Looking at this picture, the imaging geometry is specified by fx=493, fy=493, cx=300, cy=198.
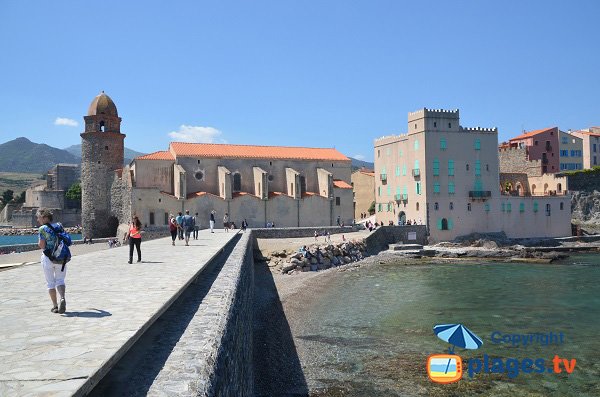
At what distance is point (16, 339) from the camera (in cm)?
489

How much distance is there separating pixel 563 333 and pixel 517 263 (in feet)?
67.8

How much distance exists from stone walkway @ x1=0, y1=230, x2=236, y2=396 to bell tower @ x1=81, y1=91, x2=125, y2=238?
A: 3819cm

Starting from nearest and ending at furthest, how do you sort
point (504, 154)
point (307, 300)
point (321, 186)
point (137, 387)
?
point (137, 387), point (307, 300), point (321, 186), point (504, 154)

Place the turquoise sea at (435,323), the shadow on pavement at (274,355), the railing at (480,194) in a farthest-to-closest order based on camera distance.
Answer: the railing at (480,194) < the turquoise sea at (435,323) < the shadow on pavement at (274,355)

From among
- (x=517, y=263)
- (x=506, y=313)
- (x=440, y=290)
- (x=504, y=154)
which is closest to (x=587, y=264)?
(x=517, y=263)

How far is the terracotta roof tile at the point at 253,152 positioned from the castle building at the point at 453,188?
21.5 ft

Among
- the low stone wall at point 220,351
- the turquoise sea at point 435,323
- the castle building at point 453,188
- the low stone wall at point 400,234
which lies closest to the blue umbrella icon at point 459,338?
the turquoise sea at point 435,323

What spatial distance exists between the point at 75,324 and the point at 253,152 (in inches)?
1668

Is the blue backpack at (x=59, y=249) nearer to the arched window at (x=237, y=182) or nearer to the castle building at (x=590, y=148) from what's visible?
the arched window at (x=237, y=182)

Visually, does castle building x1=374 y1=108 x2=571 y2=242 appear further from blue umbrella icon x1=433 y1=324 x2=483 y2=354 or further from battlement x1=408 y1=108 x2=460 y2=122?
blue umbrella icon x1=433 y1=324 x2=483 y2=354

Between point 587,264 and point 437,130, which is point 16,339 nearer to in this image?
point 587,264

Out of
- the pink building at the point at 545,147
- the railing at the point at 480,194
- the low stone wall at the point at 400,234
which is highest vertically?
the pink building at the point at 545,147

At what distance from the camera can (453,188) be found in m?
44.5

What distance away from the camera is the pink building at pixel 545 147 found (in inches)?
2474
